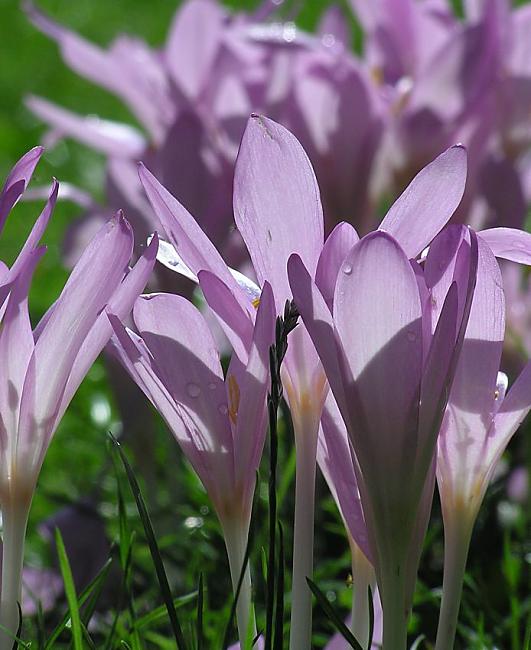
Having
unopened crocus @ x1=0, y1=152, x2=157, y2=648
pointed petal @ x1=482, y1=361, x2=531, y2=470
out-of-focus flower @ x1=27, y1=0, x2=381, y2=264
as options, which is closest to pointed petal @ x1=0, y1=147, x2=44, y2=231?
unopened crocus @ x1=0, y1=152, x2=157, y2=648

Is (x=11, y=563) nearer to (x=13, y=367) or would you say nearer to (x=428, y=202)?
(x=13, y=367)

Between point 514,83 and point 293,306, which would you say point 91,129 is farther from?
point 293,306

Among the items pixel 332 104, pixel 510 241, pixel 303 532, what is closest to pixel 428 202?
pixel 510 241

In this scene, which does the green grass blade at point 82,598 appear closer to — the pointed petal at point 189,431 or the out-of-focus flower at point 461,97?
the pointed petal at point 189,431

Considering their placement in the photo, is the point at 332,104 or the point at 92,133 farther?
the point at 92,133

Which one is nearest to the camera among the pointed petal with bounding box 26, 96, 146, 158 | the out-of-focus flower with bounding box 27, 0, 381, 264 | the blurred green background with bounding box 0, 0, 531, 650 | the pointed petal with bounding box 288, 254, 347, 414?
Result: the pointed petal with bounding box 288, 254, 347, 414

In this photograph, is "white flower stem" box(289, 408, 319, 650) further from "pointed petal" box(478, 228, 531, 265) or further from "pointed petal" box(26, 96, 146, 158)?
"pointed petal" box(26, 96, 146, 158)

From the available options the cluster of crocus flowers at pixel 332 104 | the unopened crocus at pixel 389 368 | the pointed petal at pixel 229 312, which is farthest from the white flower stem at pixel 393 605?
the cluster of crocus flowers at pixel 332 104
